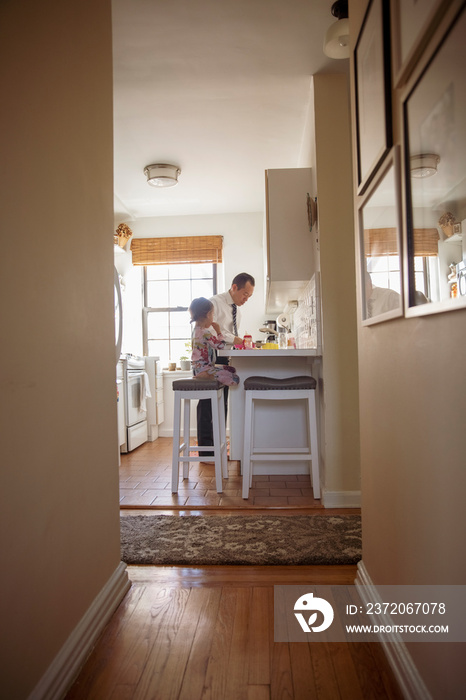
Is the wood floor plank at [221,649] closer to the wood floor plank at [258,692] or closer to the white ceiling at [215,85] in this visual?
the wood floor plank at [258,692]

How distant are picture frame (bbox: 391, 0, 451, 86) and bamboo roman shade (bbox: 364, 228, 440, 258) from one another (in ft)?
1.21

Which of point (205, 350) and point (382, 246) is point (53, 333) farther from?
point (205, 350)

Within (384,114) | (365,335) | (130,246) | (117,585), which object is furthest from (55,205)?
(130,246)

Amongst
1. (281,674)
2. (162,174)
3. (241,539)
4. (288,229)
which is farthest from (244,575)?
(162,174)

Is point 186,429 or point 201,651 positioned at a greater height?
point 186,429

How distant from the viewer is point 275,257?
3295 millimetres

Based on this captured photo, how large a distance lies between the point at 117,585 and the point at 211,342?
1944mm

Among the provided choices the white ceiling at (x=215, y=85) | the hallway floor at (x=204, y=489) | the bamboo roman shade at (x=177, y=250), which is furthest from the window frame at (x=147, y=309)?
the hallway floor at (x=204, y=489)

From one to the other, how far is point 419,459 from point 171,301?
4.91 m

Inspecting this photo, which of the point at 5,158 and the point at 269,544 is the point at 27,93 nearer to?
the point at 5,158

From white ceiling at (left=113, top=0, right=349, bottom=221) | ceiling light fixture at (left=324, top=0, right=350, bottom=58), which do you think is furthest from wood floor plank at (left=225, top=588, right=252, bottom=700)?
white ceiling at (left=113, top=0, right=349, bottom=221)

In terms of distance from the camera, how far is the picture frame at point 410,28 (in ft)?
2.99

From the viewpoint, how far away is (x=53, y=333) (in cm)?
126

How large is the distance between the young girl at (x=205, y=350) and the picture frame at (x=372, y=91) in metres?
1.82
